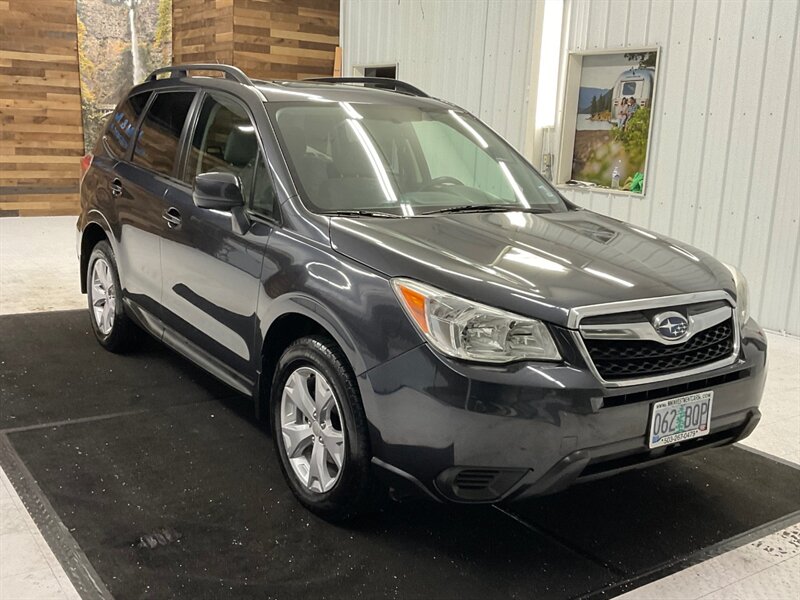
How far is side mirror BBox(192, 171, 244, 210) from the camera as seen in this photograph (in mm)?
3012

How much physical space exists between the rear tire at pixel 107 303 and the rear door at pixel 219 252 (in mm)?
740

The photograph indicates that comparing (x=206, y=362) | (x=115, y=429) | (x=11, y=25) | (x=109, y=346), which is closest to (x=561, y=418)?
(x=206, y=362)

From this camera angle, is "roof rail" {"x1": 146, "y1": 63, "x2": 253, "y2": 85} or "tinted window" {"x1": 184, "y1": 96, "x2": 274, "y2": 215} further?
"roof rail" {"x1": 146, "y1": 63, "x2": 253, "y2": 85}

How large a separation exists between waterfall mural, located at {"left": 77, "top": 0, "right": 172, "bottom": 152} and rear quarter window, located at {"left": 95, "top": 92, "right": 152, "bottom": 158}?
6569 millimetres

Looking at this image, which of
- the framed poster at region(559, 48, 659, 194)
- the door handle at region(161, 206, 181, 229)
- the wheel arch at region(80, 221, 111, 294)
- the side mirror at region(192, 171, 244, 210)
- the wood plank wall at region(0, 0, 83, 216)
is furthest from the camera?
the wood plank wall at region(0, 0, 83, 216)

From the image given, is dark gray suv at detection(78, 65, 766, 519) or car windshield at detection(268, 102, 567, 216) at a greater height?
car windshield at detection(268, 102, 567, 216)

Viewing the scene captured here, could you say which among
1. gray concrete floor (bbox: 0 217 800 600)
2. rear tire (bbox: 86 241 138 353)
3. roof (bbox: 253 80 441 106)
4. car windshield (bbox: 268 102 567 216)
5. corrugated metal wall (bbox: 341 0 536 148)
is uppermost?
corrugated metal wall (bbox: 341 0 536 148)

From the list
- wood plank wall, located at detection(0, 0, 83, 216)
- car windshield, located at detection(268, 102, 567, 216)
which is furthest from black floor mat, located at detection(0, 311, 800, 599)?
wood plank wall, located at detection(0, 0, 83, 216)

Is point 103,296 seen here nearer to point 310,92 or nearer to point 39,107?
point 310,92

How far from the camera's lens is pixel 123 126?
4.43 meters

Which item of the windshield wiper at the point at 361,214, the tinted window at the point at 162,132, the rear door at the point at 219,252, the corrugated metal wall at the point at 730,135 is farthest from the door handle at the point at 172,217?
the corrugated metal wall at the point at 730,135

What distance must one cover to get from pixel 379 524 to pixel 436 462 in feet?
1.95

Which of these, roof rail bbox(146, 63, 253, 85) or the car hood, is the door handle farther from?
the car hood

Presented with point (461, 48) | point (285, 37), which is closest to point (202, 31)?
point (285, 37)
